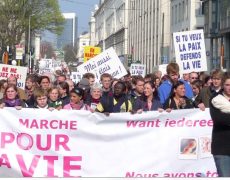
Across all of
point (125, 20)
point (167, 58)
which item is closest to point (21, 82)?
point (167, 58)

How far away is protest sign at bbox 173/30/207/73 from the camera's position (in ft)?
48.4

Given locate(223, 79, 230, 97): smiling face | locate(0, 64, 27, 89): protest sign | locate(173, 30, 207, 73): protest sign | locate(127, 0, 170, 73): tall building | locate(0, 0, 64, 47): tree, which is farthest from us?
locate(0, 0, 64, 47): tree

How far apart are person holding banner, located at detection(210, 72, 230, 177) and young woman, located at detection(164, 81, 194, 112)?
2.35 metres

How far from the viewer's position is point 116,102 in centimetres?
1056

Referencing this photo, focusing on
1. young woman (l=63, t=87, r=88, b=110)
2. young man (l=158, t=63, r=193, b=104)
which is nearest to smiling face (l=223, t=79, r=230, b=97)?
A: young woman (l=63, t=87, r=88, b=110)

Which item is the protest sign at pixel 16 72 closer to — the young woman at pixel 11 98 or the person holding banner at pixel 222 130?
the young woman at pixel 11 98

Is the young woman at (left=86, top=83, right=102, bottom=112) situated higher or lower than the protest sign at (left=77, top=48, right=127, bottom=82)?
lower

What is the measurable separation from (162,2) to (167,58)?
30.0 ft

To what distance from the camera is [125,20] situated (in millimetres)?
107000

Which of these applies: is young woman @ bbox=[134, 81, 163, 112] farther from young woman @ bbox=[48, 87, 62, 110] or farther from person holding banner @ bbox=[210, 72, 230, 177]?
person holding banner @ bbox=[210, 72, 230, 177]

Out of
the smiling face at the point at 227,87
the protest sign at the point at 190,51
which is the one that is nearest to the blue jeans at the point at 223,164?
the smiling face at the point at 227,87

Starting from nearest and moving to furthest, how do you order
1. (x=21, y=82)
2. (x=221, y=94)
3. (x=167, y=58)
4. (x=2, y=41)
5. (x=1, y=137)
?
(x=221, y=94)
(x=1, y=137)
(x=21, y=82)
(x=167, y=58)
(x=2, y=41)

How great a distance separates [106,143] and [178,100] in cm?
119

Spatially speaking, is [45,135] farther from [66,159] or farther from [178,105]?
[178,105]
